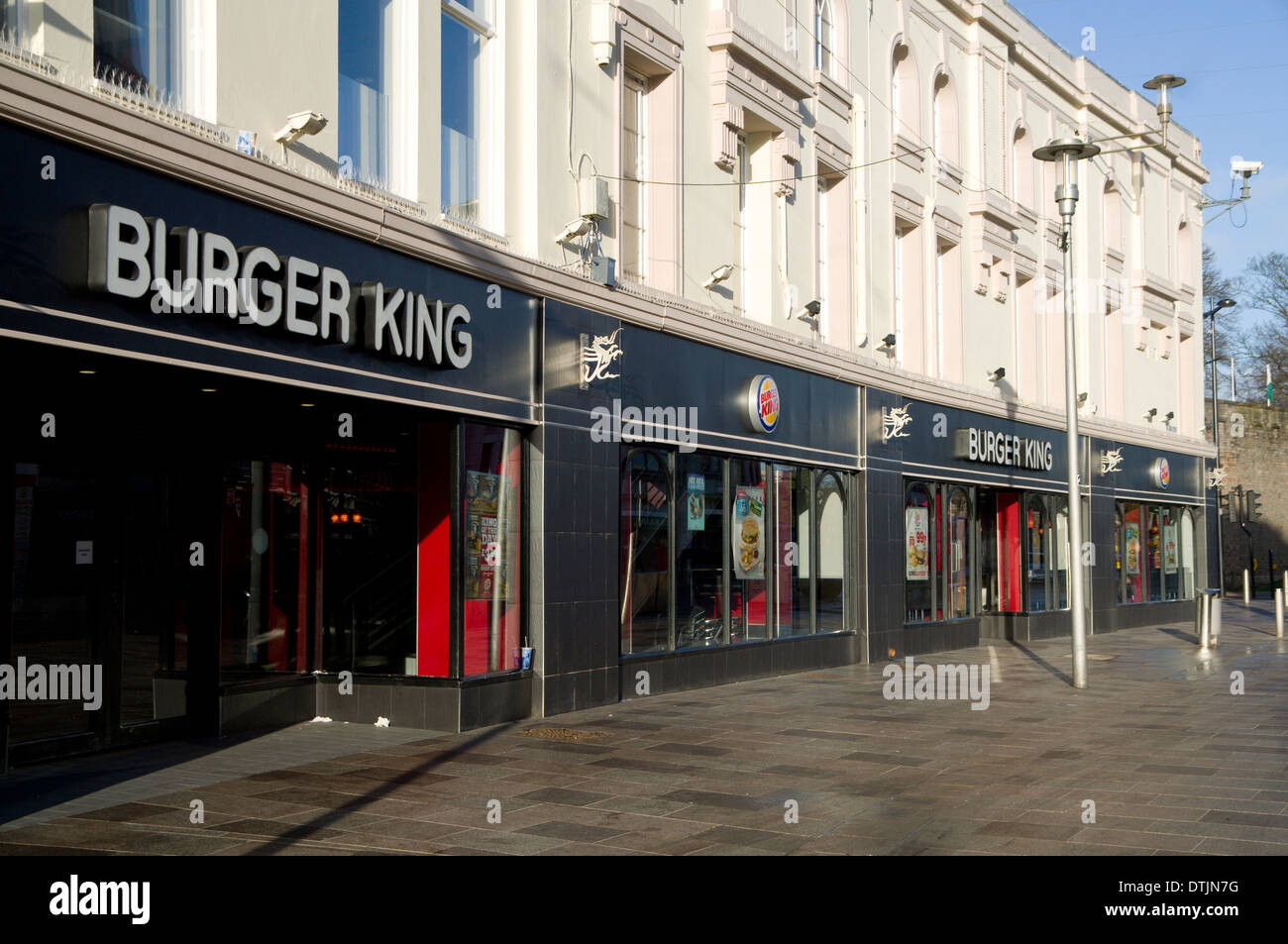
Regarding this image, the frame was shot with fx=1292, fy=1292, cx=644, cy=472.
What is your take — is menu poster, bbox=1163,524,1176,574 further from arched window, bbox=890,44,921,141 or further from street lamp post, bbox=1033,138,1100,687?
street lamp post, bbox=1033,138,1100,687

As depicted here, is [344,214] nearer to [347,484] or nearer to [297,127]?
[297,127]

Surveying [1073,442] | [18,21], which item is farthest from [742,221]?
[18,21]

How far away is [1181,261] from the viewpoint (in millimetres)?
35750

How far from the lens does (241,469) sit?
12039 millimetres

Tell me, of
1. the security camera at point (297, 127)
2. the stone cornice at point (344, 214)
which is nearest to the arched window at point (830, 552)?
the stone cornice at point (344, 214)

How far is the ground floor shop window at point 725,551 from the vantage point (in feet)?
48.9

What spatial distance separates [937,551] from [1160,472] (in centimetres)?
1232

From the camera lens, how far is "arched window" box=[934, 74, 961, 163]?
941 inches

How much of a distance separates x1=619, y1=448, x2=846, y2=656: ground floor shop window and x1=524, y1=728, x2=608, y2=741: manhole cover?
2550 millimetres

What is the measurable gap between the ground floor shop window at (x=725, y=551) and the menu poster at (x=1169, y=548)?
653 inches
